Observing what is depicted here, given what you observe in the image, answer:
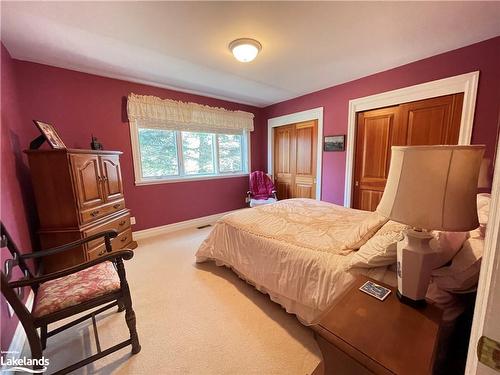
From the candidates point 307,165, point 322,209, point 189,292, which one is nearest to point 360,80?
point 307,165

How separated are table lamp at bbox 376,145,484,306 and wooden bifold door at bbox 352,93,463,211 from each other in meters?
2.32

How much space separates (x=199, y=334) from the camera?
155cm

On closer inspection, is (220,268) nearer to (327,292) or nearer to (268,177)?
(327,292)

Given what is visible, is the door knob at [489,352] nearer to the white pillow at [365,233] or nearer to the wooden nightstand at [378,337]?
the wooden nightstand at [378,337]

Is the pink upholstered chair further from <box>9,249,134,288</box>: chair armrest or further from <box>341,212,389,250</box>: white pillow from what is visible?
<box>9,249,134,288</box>: chair armrest

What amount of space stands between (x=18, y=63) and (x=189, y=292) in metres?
3.17

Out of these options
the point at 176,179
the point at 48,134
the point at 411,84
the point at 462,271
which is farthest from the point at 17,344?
the point at 411,84

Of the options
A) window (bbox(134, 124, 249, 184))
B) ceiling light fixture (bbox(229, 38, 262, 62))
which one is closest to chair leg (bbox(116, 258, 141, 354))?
ceiling light fixture (bbox(229, 38, 262, 62))

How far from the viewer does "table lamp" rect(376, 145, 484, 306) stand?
2.33 ft

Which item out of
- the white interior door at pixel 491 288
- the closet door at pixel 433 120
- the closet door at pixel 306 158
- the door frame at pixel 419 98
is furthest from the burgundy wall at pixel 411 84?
the white interior door at pixel 491 288

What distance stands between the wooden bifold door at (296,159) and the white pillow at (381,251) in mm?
2753

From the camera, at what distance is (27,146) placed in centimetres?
240

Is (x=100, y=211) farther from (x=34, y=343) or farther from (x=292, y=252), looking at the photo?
(x=292, y=252)

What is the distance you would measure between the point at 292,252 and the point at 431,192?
1.01 metres
